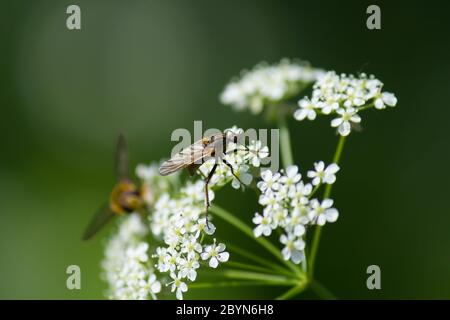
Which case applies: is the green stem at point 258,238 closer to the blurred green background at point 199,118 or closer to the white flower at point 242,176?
the white flower at point 242,176

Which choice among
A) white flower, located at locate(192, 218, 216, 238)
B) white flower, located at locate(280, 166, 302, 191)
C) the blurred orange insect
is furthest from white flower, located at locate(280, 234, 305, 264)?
the blurred orange insect

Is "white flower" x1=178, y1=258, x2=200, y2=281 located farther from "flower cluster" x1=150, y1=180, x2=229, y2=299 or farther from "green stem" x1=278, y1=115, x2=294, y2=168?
"green stem" x1=278, y1=115, x2=294, y2=168

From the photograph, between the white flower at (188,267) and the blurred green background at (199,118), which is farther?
the blurred green background at (199,118)

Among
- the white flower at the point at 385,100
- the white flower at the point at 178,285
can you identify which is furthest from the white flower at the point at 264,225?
the white flower at the point at 385,100
